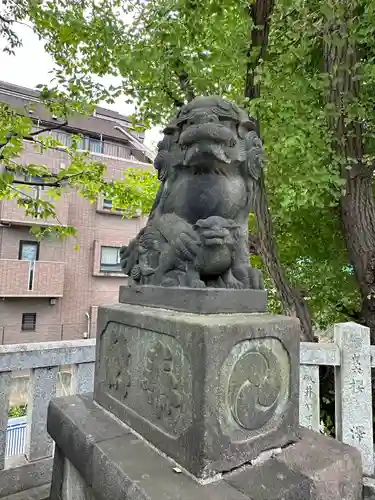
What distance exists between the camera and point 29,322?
10.3 metres

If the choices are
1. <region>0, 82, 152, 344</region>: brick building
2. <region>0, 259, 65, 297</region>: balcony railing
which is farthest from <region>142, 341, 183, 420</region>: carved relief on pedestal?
<region>0, 259, 65, 297</region>: balcony railing

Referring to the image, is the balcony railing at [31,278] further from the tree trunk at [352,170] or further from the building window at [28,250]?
the tree trunk at [352,170]

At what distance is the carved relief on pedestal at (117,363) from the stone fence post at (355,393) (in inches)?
75.7

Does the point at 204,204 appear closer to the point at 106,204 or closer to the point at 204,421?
the point at 204,421

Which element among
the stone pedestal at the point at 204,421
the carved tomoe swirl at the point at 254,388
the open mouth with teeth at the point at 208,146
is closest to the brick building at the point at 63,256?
the open mouth with teeth at the point at 208,146

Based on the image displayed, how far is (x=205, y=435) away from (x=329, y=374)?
3.53 meters

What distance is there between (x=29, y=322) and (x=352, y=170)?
33.0 feet

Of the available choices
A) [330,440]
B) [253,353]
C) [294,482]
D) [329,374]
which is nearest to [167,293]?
[253,353]

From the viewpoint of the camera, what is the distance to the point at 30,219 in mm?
10055

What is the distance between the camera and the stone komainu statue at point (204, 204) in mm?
1723

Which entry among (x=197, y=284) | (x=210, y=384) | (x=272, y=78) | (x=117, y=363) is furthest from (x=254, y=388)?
(x=272, y=78)

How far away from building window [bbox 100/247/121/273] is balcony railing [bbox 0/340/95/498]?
9120mm

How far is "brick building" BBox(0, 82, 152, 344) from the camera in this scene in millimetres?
9820

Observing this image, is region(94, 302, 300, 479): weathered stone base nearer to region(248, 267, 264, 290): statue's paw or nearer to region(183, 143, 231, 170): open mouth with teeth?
region(248, 267, 264, 290): statue's paw
